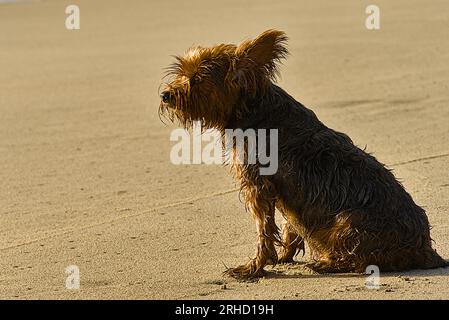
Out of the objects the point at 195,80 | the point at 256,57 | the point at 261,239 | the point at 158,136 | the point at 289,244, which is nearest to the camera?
the point at 195,80

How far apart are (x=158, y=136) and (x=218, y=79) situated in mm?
6177

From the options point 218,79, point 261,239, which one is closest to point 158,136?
point 261,239

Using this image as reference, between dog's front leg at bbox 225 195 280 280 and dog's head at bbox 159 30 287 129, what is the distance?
0.59 m

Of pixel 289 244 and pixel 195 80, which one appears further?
pixel 289 244

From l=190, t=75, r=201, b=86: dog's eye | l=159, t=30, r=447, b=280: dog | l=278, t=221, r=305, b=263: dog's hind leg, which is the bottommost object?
l=278, t=221, r=305, b=263: dog's hind leg

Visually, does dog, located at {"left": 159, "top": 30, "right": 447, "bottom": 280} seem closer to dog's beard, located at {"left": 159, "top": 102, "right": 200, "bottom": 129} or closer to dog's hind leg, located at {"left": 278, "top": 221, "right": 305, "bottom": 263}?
dog's beard, located at {"left": 159, "top": 102, "right": 200, "bottom": 129}

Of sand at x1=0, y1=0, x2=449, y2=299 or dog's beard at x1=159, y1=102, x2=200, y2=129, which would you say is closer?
dog's beard at x1=159, y1=102, x2=200, y2=129

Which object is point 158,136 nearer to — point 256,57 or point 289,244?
point 289,244

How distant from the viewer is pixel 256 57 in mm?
7504

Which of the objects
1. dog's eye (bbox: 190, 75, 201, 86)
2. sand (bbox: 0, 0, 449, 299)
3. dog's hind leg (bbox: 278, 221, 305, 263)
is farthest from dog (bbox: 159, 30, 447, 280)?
dog's hind leg (bbox: 278, 221, 305, 263)

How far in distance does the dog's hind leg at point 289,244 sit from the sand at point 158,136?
0.35 feet

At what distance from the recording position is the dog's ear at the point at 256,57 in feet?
24.4

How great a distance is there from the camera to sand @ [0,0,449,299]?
781 cm

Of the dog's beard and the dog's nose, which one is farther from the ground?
the dog's nose
